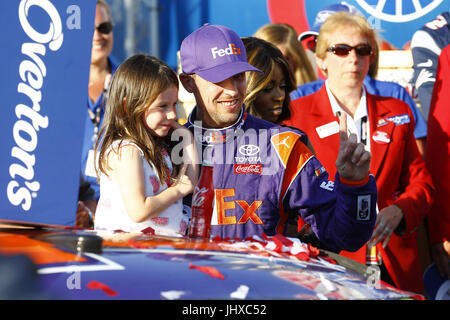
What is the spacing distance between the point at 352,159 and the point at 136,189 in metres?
0.82

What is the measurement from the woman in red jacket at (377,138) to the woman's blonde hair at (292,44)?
842 mm

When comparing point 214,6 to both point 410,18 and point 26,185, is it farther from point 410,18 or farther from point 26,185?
point 26,185

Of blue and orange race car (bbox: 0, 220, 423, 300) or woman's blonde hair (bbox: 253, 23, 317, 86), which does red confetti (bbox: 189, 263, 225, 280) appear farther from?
woman's blonde hair (bbox: 253, 23, 317, 86)

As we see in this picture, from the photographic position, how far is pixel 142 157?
104 inches

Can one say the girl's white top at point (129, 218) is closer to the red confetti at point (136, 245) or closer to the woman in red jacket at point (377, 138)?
the red confetti at point (136, 245)

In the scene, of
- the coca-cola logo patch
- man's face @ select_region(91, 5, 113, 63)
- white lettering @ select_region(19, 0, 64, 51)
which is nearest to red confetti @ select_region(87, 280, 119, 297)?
white lettering @ select_region(19, 0, 64, 51)

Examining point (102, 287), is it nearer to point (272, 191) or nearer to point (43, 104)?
point (43, 104)

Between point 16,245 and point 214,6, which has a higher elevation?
point 214,6

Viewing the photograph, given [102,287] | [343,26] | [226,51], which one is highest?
[343,26]

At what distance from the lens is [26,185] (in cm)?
217

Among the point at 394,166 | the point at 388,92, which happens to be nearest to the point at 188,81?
the point at 394,166
